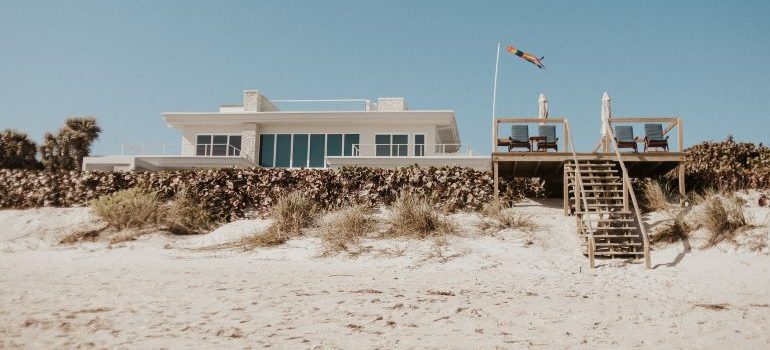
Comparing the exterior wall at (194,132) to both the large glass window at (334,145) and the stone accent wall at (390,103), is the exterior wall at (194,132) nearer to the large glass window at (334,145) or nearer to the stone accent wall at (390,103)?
the large glass window at (334,145)

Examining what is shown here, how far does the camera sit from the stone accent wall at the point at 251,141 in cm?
2564

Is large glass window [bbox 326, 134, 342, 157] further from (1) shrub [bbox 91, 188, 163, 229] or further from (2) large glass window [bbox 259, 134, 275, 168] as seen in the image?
(1) shrub [bbox 91, 188, 163, 229]

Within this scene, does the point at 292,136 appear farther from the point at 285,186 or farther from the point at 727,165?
the point at 727,165

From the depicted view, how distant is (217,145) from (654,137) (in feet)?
63.6

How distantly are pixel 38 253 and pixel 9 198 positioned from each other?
20.4ft

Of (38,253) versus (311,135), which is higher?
(311,135)

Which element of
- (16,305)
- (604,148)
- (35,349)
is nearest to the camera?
(35,349)

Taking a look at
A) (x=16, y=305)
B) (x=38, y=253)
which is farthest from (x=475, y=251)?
(x=38, y=253)

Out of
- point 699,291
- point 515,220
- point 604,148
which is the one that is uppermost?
point 604,148

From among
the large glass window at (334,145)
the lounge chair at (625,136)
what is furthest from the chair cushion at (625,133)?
the large glass window at (334,145)

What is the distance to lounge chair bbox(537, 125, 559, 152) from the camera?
1380cm

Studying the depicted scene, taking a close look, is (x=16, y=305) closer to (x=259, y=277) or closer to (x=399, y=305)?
(x=259, y=277)

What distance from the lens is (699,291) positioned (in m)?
8.28

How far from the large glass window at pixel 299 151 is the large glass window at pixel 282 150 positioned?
24cm
